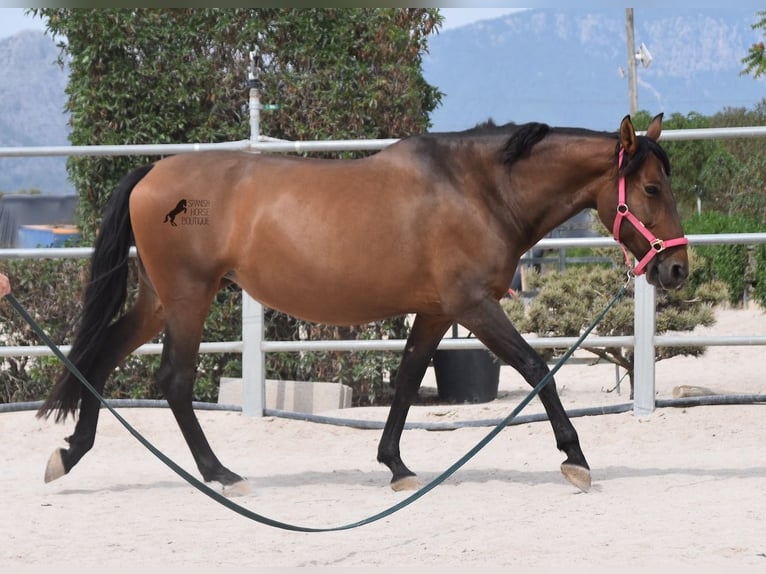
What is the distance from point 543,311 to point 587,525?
3.98 metres

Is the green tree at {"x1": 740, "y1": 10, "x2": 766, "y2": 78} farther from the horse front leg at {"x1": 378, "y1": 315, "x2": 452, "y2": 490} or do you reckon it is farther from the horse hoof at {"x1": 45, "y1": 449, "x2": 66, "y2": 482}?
the horse hoof at {"x1": 45, "y1": 449, "x2": 66, "y2": 482}

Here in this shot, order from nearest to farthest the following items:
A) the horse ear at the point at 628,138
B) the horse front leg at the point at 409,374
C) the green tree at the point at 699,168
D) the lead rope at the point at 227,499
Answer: the lead rope at the point at 227,499
the horse ear at the point at 628,138
the horse front leg at the point at 409,374
the green tree at the point at 699,168

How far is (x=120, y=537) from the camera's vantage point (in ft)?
11.9

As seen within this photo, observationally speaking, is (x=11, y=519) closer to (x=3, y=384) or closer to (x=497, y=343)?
(x=497, y=343)

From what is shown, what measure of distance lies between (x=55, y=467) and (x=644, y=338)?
3.00 meters

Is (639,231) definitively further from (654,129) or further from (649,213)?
(654,129)

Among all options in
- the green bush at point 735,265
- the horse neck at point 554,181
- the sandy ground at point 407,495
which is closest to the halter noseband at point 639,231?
the horse neck at point 554,181

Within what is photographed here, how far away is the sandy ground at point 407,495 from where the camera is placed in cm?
330

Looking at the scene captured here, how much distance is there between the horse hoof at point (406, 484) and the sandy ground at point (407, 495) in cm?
8

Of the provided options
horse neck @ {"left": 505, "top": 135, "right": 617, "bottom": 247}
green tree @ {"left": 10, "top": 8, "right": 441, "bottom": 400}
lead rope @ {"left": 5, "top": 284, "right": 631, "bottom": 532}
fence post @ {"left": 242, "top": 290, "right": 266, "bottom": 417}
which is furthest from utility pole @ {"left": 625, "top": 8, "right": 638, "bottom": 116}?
lead rope @ {"left": 5, "top": 284, "right": 631, "bottom": 532}

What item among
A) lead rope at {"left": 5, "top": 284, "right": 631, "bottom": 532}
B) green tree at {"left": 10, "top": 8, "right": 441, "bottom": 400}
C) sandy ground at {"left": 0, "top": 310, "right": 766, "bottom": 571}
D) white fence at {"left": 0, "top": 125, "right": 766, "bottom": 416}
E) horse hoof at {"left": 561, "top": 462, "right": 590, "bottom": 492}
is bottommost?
sandy ground at {"left": 0, "top": 310, "right": 766, "bottom": 571}

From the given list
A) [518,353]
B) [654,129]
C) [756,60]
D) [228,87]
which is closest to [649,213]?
[654,129]

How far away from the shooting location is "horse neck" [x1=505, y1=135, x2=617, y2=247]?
4336mm

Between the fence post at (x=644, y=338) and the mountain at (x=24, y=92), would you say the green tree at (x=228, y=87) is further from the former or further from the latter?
the mountain at (x=24, y=92)
